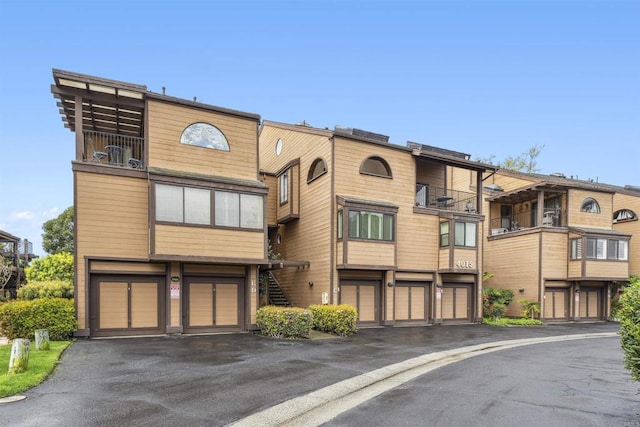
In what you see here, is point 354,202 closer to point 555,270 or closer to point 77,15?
point 77,15

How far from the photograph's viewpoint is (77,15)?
47.9 ft

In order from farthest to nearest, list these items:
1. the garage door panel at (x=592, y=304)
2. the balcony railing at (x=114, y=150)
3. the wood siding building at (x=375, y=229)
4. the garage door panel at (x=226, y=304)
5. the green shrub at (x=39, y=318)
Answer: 1. the garage door panel at (x=592, y=304)
2. the wood siding building at (x=375, y=229)
3. the garage door panel at (x=226, y=304)
4. the balcony railing at (x=114, y=150)
5. the green shrub at (x=39, y=318)

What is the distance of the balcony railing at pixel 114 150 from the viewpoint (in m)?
15.9

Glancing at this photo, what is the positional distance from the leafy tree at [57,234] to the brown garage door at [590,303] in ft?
135

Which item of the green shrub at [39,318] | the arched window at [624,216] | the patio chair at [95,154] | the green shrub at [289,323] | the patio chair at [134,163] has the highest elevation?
the patio chair at [95,154]

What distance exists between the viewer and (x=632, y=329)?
236 inches

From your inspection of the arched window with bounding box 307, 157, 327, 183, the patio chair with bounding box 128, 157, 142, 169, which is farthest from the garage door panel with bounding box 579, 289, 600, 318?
the patio chair with bounding box 128, 157, 142, 169

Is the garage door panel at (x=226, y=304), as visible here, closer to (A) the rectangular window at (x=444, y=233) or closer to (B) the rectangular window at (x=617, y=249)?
(A) the rectangular window at (x=444, y=233)

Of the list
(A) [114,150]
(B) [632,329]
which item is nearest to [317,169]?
(A) [114,150]

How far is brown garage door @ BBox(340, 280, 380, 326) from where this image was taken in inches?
748

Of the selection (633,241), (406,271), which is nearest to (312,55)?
(406,271)

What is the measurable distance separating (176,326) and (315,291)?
6.81 m

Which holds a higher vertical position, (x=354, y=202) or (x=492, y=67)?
(x=492, y=67)

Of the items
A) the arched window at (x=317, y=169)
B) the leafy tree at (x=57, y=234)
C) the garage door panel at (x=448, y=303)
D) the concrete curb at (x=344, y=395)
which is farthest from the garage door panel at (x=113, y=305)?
the leafy tree at (x=57, y=234)
